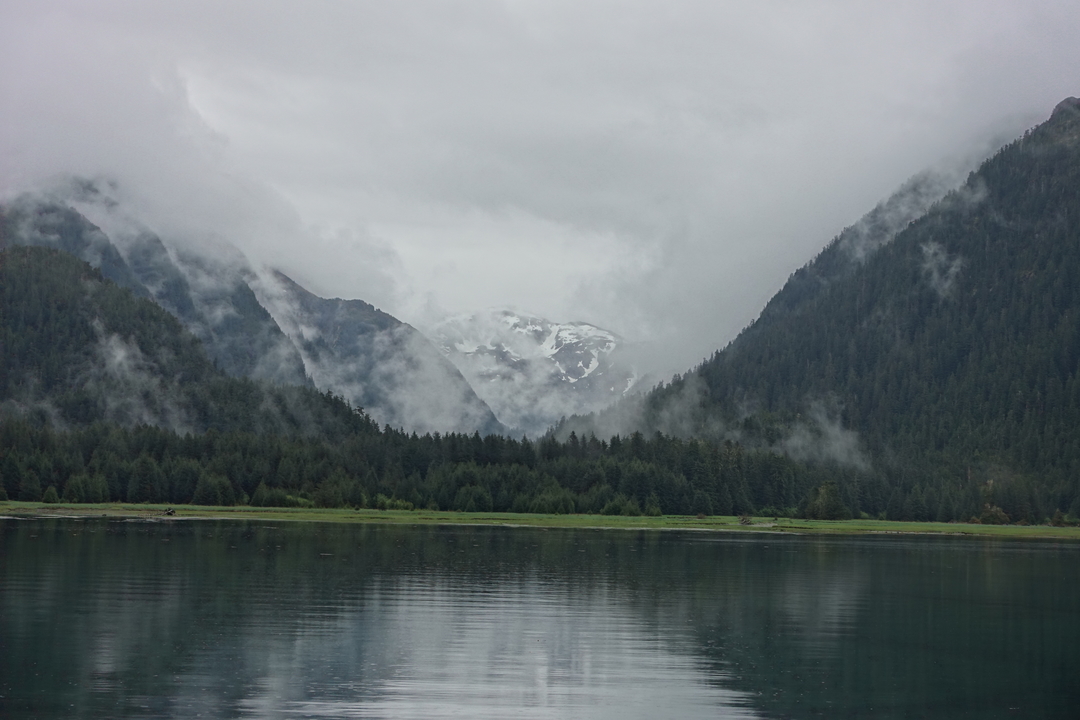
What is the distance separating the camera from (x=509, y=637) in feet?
221

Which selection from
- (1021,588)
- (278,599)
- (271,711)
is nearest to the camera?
(271,711)

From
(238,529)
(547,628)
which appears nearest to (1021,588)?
(547,628)

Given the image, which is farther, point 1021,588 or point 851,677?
point 1021,588

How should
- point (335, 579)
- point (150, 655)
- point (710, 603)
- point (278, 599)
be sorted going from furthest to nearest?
point (335, 579)
point (710, 603)
point (278, 599)
point (150, 655)

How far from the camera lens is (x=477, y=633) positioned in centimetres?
6812

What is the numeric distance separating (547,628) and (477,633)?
16.3ft

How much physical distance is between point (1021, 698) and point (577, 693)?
20.1m

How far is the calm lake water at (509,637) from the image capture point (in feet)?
165

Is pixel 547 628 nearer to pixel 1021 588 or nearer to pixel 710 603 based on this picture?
pixel 710 603

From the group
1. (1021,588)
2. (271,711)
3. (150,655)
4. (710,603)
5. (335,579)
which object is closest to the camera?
(271,711)

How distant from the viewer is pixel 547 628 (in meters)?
71.1

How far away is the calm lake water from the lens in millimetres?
50375

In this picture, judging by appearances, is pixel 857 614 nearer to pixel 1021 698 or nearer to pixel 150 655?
pixel 1021 698

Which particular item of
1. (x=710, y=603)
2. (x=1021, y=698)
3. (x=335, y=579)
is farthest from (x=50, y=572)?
(x=1021, y=698)
